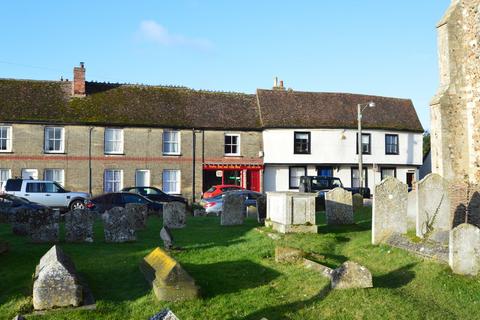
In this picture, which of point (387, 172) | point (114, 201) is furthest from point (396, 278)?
point (387, 172)

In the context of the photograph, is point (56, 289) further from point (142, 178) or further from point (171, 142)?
point (171, 142)

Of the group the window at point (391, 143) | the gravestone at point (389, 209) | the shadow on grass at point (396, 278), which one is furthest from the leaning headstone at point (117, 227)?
the window at point (391, 143)

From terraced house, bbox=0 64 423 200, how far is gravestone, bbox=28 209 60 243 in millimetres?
19540

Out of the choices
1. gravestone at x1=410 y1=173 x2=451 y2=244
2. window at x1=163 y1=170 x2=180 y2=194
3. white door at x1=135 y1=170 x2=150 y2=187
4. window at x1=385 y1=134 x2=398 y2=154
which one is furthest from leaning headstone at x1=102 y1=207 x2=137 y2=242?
window at x1=385 y1=134 x2=398 y2=154

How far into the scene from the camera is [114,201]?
26.2 metres

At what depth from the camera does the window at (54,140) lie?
34.2 meters

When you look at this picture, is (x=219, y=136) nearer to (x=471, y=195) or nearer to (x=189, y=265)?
(x=471, y=195)

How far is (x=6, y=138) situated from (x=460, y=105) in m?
28.2

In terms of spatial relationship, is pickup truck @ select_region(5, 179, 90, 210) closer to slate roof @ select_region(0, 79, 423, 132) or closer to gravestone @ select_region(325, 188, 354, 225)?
slate roof @ select_region(0, 79, 423, 132)

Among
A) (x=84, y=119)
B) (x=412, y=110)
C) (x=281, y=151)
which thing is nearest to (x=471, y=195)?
(x=281, y=151)

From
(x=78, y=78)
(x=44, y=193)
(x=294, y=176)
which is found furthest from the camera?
(x=294, y=176)

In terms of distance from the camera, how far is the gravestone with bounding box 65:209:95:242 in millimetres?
15375

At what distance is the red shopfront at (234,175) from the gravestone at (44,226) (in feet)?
73.7

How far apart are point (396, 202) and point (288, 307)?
252 inches
